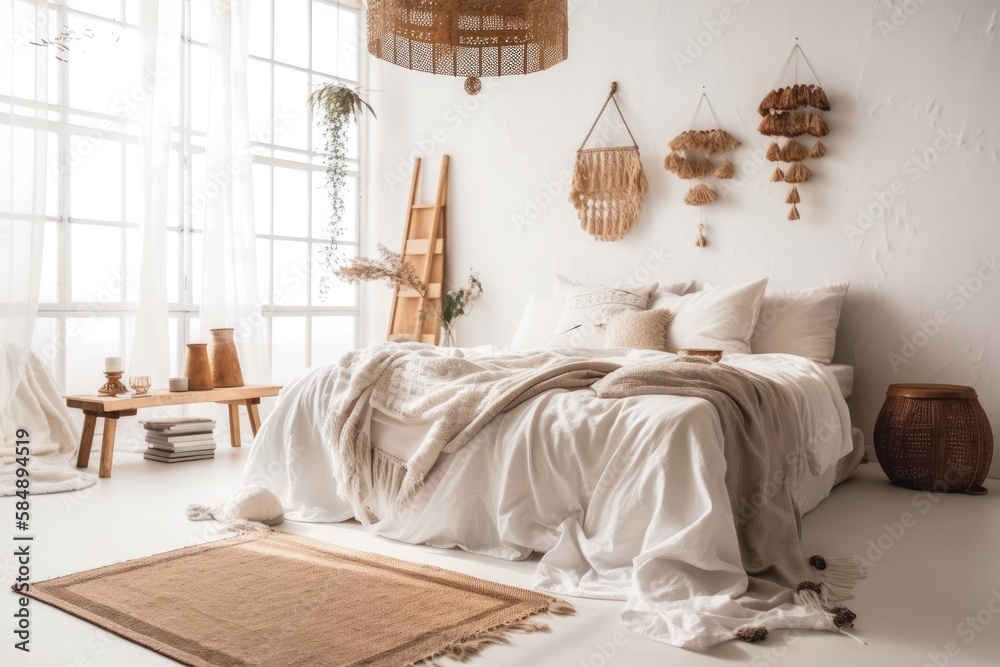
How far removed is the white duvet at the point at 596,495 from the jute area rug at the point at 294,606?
0.24m

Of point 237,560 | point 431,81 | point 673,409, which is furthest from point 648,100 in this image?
point 237,560

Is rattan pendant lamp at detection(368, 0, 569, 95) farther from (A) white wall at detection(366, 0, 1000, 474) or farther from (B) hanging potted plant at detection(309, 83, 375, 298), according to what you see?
(B) hanging potted plant at detection(309, 83, 375, 298)

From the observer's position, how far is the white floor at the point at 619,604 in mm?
1978

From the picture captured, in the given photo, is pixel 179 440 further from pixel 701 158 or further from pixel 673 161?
pixel 701 158

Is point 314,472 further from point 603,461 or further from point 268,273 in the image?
point 268,273

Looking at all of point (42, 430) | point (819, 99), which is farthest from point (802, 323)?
point (42, 430)

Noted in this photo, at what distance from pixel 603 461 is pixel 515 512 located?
0.35 metres

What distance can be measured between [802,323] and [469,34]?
2.39 metres

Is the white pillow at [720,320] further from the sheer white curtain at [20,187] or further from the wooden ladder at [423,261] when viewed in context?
the sheer white curtain at [20,187]

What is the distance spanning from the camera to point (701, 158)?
4918mm

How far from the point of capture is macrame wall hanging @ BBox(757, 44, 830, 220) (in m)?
4.47

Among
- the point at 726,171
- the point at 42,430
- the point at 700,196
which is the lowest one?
the point at 42,430

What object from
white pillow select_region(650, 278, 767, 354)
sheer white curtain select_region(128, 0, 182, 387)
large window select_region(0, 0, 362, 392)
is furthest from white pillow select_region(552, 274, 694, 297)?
sheer white curtain select_region(128, 0, 182, 387)

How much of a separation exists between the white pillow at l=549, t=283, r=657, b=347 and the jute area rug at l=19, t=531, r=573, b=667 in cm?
205
